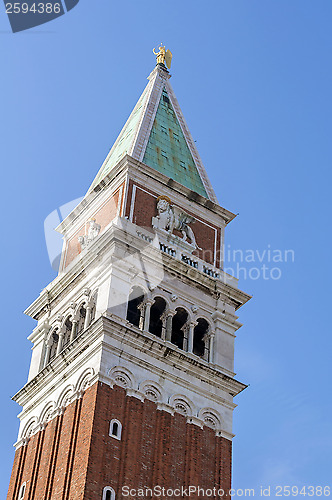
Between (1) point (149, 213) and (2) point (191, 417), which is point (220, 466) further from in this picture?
(1) point (149, 213)

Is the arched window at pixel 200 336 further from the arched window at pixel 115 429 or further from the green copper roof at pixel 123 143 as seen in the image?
the green copper roof at pixel 123 143

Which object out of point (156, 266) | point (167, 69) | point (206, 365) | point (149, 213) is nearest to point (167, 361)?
point (206, 365)

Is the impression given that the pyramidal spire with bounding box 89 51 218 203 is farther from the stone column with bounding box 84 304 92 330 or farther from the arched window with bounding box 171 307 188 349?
the stone column with bounding box 84 304 92 330

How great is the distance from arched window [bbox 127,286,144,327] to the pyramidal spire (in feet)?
33.7

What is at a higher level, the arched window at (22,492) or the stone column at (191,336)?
the stone column at (191,336)

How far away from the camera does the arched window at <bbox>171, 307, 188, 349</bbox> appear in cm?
5853

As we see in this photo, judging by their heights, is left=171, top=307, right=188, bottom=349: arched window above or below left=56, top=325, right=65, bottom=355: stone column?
above

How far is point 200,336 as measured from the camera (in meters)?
59.1

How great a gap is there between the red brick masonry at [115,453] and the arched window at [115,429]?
0.21 m

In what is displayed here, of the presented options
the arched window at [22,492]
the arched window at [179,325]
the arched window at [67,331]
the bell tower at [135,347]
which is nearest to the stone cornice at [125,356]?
the bell tower at [135,347]

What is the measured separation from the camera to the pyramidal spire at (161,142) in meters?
65.9

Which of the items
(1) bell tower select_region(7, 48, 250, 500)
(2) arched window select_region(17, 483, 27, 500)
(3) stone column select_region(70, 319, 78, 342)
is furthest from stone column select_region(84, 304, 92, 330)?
(2) arched window select_region(17, 483, 27, 500)

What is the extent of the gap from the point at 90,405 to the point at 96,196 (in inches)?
653

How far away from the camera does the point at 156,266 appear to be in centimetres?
5856
